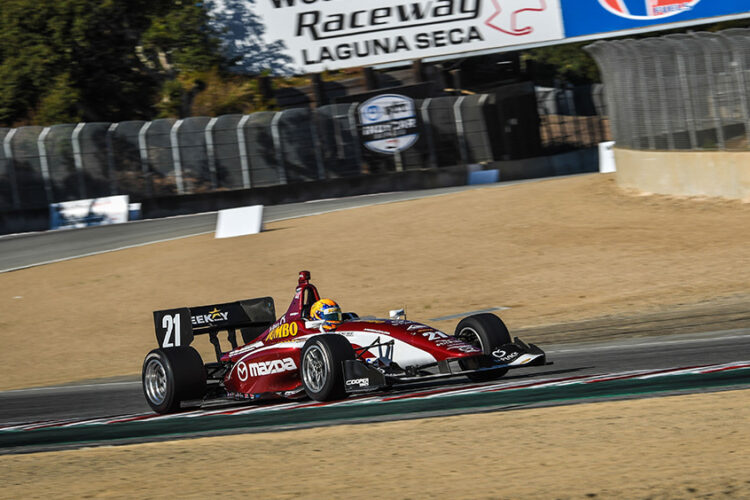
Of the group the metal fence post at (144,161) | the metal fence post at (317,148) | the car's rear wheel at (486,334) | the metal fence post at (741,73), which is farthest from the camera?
the metal fence post at (317,148)

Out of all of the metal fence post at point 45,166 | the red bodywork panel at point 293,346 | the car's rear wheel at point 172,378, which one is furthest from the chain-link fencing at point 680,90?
the metal fence post at point 45,166

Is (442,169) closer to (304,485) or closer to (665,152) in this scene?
(665,152)

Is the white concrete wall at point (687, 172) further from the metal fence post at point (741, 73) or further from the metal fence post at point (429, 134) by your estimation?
the metal fence post at point (429, 134)

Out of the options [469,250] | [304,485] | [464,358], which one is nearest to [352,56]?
[469,250]

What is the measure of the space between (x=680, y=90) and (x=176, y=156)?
1659 cm

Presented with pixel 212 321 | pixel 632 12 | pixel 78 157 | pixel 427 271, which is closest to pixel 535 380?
pixel 212 321

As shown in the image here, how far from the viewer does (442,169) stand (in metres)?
35.6

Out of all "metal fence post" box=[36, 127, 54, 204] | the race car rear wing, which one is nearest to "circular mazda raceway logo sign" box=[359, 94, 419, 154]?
"metal fence post" box=[36, 127, 54, 204]

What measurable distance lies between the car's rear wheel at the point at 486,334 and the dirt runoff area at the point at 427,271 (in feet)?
13.0

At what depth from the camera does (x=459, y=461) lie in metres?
6.50

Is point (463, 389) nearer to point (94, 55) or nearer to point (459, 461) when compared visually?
point (459, 461)

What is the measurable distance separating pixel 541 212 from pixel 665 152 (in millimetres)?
3196

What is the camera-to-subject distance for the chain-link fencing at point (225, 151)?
33.5 m

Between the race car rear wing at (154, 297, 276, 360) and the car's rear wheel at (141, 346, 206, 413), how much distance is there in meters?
0.29
